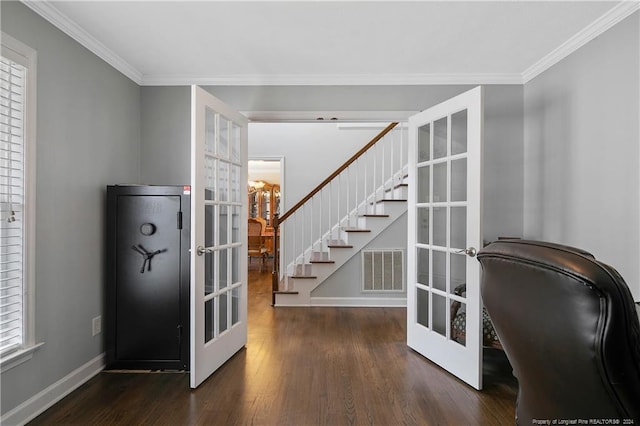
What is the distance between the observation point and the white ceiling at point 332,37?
2189 mm

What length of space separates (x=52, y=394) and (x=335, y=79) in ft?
10.1

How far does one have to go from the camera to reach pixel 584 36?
248cm

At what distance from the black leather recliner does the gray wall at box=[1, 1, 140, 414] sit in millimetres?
2439

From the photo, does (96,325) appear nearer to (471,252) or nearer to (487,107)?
(471,252)

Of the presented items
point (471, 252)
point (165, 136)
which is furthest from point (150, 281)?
point (471, 252)

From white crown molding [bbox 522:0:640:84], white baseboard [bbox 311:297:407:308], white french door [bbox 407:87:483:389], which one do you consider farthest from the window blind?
white crown molding [bbox 522:0:640:84]

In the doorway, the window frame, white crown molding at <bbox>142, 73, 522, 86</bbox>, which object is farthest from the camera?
the doorway

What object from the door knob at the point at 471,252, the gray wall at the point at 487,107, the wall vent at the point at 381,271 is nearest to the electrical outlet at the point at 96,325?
the gray wall at the point at 487,107

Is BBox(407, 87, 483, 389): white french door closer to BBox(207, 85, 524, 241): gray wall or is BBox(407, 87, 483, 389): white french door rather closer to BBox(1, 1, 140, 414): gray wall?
BBox(207, 85, 524, 241): gray wall

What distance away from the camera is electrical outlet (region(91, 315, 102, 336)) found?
2684 millimetres

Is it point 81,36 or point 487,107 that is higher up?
point 81,36

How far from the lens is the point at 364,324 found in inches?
156

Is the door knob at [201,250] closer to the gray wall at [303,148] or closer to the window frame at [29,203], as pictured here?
the window frame at [29,203]

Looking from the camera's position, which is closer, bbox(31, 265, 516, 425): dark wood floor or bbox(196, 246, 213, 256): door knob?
bbox(31, 265, 516, 425): dark wood floor
